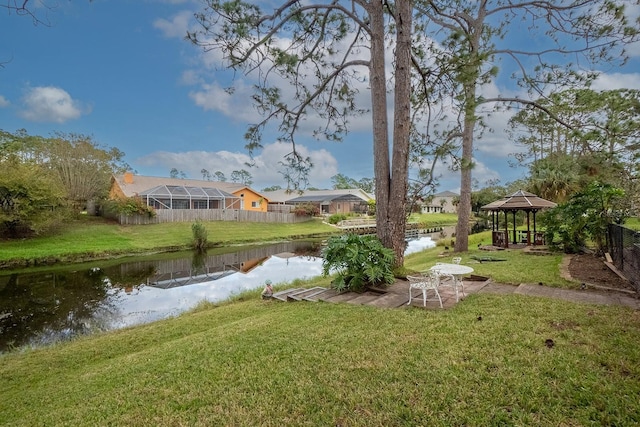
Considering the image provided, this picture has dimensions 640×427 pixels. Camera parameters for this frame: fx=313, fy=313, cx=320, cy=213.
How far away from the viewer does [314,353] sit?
3.66m

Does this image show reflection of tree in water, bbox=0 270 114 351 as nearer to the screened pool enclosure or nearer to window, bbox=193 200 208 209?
the screened pool enclosure

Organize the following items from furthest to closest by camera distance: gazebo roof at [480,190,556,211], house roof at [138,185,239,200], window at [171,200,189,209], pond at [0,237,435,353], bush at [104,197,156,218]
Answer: window at [171,200,189,209], house roof at [138,185,239,200], bush at [104,197,156,218], gazebo roof at [480,190,556,211], pond at [0,237,435,353]

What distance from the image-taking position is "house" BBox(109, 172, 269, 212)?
1177 inches

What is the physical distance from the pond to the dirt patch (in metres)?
8.02

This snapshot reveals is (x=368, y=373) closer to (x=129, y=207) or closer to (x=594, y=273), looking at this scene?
(x=594, y=273)

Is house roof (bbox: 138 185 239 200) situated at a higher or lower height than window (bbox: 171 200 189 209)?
higher

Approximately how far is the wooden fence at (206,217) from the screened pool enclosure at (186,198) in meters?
3.46

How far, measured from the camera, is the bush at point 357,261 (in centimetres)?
656

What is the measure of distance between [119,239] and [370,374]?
73.2 ft

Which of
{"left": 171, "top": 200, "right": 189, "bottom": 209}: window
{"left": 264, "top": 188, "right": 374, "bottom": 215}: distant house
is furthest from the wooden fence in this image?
{"left": 264, "top": 188, "right": 374, "bottom": 215}: distant house

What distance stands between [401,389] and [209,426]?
5.38 feet

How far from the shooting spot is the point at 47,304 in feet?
31.0

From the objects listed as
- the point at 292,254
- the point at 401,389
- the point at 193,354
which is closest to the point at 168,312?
the point at 193,354

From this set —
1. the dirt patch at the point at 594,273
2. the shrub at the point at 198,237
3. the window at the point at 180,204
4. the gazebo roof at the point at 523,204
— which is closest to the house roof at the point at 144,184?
the window at the point at 180,204
